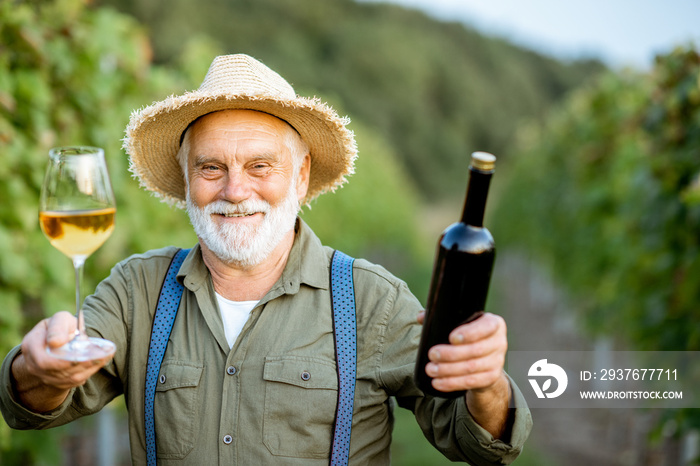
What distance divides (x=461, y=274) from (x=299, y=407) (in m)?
0.77

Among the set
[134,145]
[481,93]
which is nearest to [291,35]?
[481,93]

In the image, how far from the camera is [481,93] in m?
76.8

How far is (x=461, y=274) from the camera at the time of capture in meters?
1.73

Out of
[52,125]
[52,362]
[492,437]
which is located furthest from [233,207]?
[52,125]

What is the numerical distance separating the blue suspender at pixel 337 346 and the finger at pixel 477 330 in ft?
1.94

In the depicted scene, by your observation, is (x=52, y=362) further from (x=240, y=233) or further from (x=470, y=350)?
(x=470, y=350)

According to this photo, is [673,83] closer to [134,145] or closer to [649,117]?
[649,117]

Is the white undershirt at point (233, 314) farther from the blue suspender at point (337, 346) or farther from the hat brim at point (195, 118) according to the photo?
the hat brim at point (195, 118)

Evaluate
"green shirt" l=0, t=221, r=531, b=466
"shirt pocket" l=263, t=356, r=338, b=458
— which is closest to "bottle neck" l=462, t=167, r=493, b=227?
"green shirt" l=0, t=221, r=531, b=466

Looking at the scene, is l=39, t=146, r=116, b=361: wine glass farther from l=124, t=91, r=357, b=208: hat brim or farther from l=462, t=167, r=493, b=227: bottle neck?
l=462, t=167, r=493, b=227: bottle neck

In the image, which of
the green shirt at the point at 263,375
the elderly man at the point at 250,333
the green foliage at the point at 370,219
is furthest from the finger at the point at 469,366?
the green foliage at the point at 370,219

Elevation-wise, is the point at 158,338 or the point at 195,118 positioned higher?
the point at 195,118

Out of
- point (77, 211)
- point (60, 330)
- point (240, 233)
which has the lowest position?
point (60, 330)

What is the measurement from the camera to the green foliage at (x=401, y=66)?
4134 cm
